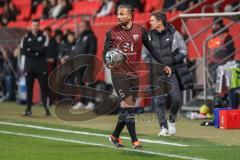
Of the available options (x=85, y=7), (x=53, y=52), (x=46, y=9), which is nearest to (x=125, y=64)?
(x=53, y=52)

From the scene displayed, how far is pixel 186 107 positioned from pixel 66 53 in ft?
14.8

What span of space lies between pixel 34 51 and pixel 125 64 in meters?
7.32

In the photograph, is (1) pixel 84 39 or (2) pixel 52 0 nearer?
(1) pixel 84 39

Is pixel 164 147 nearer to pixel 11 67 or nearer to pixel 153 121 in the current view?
pixel 153 121

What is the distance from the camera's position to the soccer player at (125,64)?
12.9 meters

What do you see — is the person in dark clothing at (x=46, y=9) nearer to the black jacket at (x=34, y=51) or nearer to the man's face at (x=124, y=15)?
the black jacket at (x=34, y=51)

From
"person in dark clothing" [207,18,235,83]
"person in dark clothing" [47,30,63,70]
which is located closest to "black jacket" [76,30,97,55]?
"person in dark clothing" [47,30,63,70]

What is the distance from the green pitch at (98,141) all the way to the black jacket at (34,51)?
155cm

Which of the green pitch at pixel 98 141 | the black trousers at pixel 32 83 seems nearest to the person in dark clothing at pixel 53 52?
the black trousers at pixel 32 83

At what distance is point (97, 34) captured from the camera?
24500 millimetres

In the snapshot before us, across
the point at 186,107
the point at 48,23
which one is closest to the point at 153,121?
the point at 186,107

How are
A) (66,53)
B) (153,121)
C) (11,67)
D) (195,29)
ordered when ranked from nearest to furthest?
(153,121), (195,29), (66,53), (11,67)

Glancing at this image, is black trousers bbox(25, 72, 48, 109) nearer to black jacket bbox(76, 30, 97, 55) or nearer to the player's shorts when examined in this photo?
black jacket bbox(76, 30, 97, 55)

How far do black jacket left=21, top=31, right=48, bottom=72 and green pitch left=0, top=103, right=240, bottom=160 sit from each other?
1.55 metres
